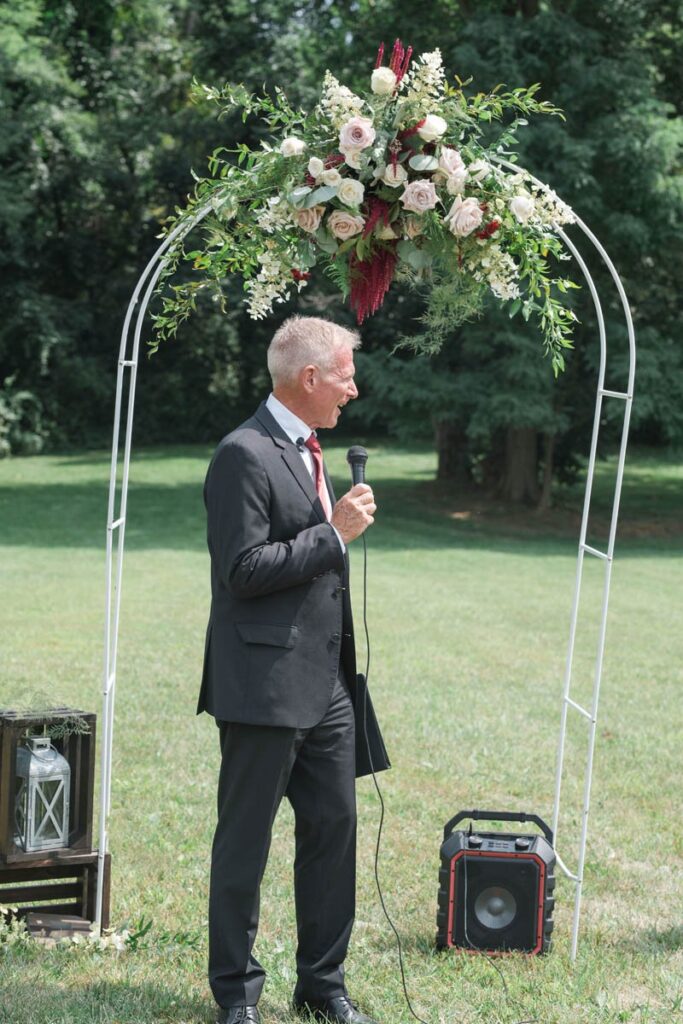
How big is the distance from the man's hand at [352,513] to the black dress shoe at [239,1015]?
1.49 meters

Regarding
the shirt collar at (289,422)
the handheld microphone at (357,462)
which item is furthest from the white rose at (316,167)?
the handheld microphone at (357,462)

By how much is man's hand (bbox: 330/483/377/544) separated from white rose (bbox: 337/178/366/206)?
944 millimetres

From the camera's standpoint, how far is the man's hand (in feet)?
12.6

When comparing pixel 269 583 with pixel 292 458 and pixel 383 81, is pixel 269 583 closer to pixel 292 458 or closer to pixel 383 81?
pixel 292 458

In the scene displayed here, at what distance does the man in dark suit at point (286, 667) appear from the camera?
12.4ft

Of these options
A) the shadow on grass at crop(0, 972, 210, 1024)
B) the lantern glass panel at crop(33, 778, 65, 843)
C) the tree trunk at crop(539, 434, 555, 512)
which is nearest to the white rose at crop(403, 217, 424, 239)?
the lantern glass panel at crop(33, 778, 65, 843)

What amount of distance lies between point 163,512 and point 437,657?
1031cm

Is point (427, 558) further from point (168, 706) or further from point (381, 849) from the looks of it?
point (381, 849)

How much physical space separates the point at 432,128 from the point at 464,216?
301 millimetres

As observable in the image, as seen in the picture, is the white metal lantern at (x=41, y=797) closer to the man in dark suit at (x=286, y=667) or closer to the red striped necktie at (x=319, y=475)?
the man in dark suit at (x=286, y=667)

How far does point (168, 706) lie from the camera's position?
27.9 ft

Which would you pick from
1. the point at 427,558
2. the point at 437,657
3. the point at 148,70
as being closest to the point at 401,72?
the point at 437,657

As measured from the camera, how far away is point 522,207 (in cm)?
421

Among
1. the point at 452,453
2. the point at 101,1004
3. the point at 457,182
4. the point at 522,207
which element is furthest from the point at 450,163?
the point at 452,453
